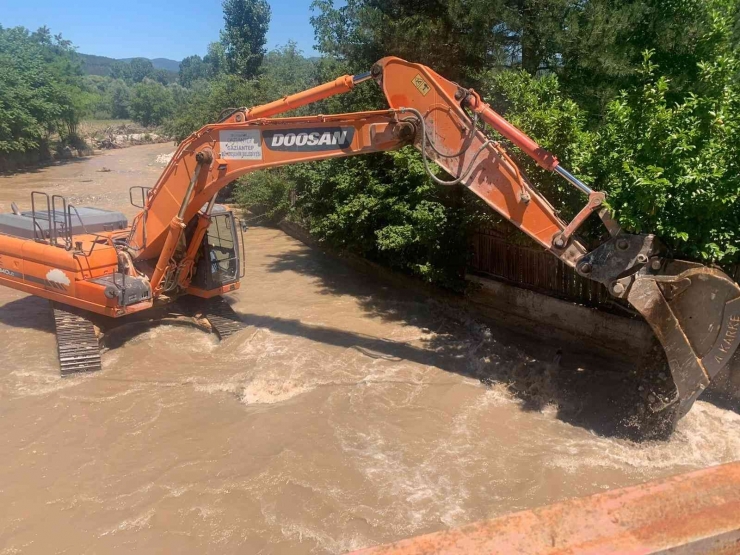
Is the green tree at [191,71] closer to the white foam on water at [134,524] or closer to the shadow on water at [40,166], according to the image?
the shadow on water at [40,166]

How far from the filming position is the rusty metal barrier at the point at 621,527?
1.36m

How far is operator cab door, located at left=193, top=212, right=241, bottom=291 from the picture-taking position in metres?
9.45

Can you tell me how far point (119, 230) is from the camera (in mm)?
9844

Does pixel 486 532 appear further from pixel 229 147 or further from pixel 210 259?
pixel 210 259

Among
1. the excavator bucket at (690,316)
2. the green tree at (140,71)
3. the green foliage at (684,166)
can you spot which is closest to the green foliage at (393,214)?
the green foliage at (684,166)

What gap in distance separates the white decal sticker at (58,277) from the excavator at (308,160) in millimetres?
17

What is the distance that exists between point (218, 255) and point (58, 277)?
2370mm

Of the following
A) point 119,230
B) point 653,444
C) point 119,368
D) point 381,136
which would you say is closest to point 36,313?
point 119,230

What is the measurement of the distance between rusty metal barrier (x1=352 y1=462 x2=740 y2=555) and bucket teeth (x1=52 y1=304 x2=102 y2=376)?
7.81 m

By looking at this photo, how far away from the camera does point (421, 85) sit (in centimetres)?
682

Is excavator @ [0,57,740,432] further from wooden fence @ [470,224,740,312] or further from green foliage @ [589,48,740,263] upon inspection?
wooden fence @ [470,224,740,312]

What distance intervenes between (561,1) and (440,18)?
2026 millimetres

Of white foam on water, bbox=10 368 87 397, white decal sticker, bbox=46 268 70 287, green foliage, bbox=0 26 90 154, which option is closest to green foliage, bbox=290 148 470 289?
white decal sticker, bbox=46 268 70 287

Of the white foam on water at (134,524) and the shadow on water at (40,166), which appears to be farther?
the shadow on water at (40,166)
